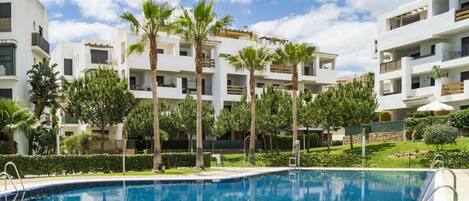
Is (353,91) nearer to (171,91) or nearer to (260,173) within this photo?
Result: (260,173)

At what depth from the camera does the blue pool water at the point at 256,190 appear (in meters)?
20.7

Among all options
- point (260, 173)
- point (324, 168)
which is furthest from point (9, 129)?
point (324, 168)

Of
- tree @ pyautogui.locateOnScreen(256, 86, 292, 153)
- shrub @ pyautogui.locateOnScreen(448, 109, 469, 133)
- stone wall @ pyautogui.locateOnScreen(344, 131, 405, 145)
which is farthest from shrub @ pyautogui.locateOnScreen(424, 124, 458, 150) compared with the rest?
tree @ pyautogui.locateOnScreen(256, 86, 292, 153)

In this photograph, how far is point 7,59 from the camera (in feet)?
122

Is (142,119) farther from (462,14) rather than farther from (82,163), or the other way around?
(462,14)

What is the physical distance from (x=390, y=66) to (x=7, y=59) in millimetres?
32750

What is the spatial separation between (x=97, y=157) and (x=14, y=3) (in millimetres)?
14985

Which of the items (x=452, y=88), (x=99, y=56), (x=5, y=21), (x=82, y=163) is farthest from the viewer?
(x=99, y=56)

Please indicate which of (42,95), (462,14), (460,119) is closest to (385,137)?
(460,119)

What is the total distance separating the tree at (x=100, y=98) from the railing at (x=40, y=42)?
365cm

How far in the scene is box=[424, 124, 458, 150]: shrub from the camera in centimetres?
3347

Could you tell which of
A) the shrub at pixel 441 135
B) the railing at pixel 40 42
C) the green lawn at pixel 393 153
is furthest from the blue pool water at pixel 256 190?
the railing at pixel 40 42

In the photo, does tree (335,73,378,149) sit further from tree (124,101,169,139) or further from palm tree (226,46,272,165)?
tree (124,101,169,139)

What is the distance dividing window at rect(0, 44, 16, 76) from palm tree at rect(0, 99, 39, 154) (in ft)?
20.4
